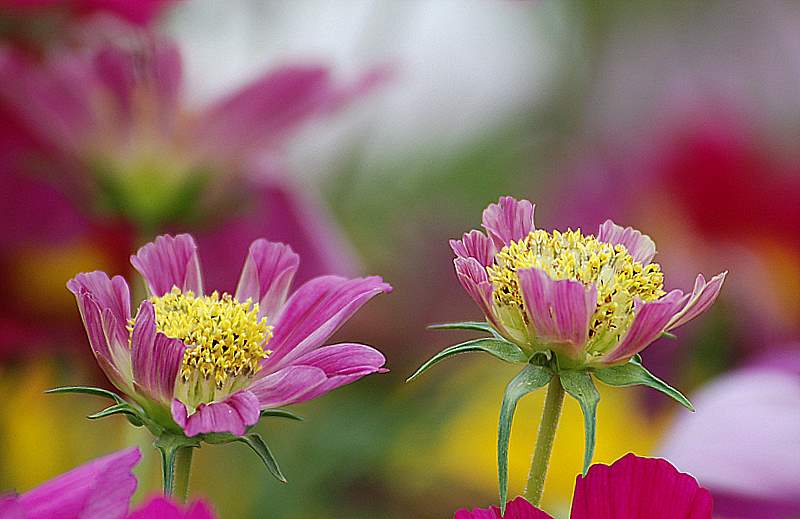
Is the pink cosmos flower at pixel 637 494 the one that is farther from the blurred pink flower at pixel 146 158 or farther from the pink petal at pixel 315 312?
the blurred pink flower at pixel 146 158

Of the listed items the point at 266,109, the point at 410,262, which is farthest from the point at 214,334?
the point at 410,262

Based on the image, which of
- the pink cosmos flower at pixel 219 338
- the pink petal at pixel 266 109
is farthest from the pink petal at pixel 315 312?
the pink petal at pixel 266 109

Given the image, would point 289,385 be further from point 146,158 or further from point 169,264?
point 146,158

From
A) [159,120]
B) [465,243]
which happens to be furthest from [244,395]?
[159,120]

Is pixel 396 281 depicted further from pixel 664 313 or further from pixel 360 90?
pixel 664 313

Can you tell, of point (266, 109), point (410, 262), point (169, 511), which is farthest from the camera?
point (410, 262)
